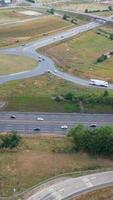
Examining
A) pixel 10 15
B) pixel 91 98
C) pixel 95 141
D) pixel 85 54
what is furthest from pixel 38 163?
pixel 10 15

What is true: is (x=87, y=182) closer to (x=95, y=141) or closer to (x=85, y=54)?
(x=95, y=141)

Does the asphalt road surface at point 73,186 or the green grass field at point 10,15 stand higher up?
the green grass field at point 10,15

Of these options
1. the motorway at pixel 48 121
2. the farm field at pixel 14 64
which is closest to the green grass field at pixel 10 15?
the farm field at pixel 14 64

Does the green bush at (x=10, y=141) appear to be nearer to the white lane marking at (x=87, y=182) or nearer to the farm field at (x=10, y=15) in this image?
the white lane marking at (x=87, y=182)

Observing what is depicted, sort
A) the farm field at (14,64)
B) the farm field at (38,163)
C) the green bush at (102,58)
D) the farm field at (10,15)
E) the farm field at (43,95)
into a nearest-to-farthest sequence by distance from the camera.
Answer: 1. the farm field at (38,163)
2. the farm field at (43,95)
3. the farm field at (14,64)
4. the green bush at (102,58)
5. the farm field at (10,15)

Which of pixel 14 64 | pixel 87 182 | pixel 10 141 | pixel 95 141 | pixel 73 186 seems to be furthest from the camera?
pixel 14 64

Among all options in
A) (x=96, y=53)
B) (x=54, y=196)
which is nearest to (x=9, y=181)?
(x=54, y=196)

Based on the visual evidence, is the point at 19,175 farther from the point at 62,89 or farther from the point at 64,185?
the point at 62,89
